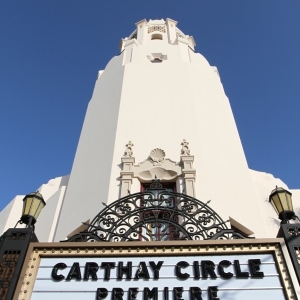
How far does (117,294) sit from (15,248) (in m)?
2.03

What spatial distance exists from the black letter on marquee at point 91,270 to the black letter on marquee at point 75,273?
12 centimetres

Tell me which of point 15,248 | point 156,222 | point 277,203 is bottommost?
point 15,248

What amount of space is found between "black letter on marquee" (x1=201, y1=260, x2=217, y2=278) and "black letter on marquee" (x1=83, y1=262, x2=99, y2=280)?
6.07ft

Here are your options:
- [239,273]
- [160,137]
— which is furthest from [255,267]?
[160,137]

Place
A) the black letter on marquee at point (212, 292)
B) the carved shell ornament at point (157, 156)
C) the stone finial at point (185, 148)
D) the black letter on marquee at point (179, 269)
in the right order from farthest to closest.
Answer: the stone finial at point (185, 148) < the carved shell ornament at point (157, 156) < the black letter on marquee at point (179, 269) < the black letter on marquee at point (212, 292)

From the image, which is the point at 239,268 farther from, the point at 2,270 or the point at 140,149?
the point at 140,149

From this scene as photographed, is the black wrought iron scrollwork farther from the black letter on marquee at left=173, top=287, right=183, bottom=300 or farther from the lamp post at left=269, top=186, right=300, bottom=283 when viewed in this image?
the black letter on marquee at left=173, top=287, right=183, bottom=300

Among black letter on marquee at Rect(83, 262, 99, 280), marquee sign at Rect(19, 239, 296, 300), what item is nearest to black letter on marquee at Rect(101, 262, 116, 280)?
marquee sign at Rect(19, 239, 296, 300)

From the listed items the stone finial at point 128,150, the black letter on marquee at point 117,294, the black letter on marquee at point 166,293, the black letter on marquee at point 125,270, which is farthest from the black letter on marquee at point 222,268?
the stone finial at point 128,150

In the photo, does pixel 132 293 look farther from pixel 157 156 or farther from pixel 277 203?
pixel 157 156

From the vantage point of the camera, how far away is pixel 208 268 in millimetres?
6383

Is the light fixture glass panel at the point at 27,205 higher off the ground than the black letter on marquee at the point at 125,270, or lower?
higher

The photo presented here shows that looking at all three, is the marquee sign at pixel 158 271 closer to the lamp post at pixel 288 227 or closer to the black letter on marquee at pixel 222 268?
the black letter on marquee at pixel 222 268

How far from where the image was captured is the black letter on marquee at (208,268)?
6.31 meters
